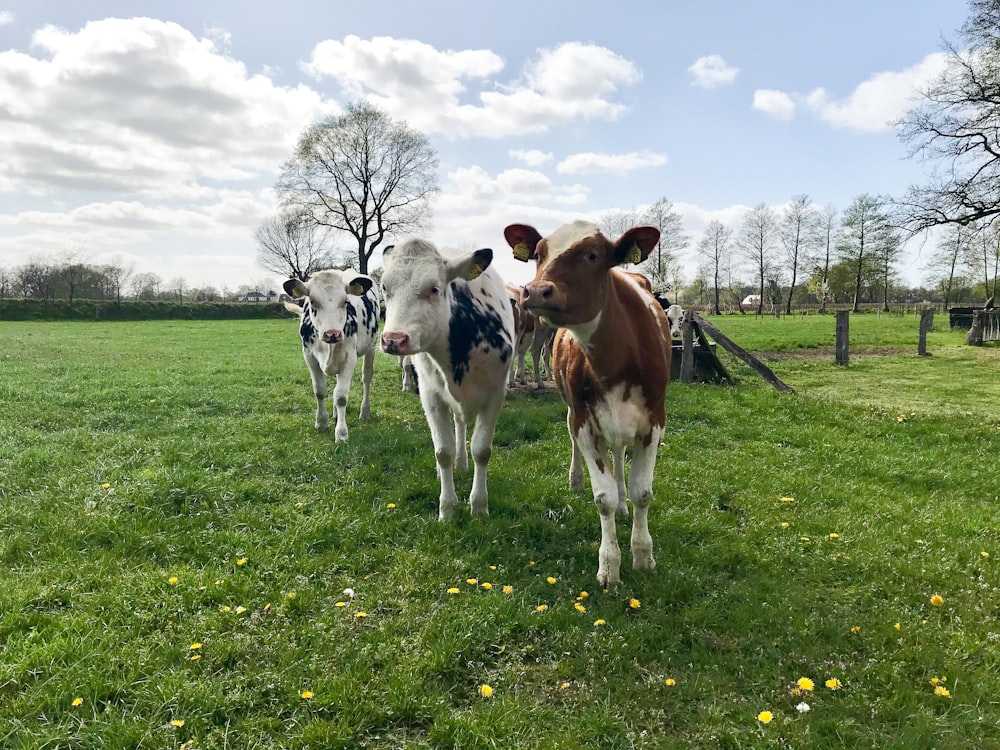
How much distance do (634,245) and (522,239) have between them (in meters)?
0.83

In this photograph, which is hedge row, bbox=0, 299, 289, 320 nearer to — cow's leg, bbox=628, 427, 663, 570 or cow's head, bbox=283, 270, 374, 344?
cow's head, bbox=283, 270, 374, 344

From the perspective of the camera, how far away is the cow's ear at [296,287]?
7.94 metres

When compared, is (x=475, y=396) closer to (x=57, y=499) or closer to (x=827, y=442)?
(x=57, y=499)

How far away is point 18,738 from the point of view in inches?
106

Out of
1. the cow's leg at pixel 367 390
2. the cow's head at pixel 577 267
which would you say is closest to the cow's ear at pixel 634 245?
the cow's head at pixel 577 267

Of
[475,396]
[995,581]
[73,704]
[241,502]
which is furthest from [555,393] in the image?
[73,704]


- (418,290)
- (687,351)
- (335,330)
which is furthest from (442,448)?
(687,351)

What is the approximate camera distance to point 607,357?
4035mm

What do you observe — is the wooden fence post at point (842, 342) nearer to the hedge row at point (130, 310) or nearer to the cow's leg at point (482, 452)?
the cow's leg at point (482, 452)

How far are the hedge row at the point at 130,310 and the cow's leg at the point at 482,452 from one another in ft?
168

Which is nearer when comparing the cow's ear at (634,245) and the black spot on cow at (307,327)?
the cow's ear at (634,245)

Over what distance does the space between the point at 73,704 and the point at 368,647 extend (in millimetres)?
1456

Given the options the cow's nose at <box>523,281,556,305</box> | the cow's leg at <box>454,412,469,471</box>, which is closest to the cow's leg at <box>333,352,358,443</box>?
the cow's leg at <box>454,412,469,471</box>

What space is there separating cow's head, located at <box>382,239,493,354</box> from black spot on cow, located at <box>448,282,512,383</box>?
0.48ft
